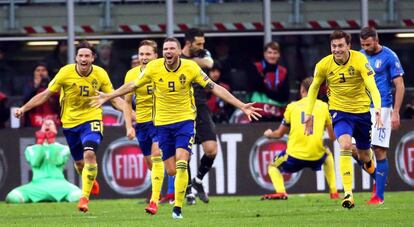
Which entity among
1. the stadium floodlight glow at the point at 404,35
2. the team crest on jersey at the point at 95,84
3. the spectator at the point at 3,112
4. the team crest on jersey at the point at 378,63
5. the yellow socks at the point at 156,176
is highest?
the stadium floodlight glow at the point at 404,35

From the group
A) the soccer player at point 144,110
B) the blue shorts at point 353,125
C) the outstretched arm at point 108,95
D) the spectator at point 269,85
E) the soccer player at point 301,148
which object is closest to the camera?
the outstretched arm at point 108,95

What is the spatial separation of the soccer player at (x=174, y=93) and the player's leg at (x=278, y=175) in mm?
4195

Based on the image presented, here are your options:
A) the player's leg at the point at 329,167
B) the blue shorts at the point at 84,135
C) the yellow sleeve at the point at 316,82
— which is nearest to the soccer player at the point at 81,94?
the blue shorts at the point at 84,135

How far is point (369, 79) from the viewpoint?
16.9 metres

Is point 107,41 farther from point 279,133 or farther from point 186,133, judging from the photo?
point 186,133

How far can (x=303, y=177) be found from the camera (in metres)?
22.7

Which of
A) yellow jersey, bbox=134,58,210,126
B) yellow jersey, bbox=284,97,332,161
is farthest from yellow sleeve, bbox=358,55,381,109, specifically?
yellow jersey, bbox=284,97,332,161

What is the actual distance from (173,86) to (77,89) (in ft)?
6.70

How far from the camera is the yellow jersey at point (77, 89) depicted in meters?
18.1

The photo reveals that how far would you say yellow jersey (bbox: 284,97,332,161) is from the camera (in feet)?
67.7

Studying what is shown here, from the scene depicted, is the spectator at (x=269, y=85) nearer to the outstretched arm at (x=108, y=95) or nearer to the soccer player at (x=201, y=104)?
the soccer player at (x=201, y=104)

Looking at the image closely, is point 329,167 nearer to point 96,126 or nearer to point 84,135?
point 96,126

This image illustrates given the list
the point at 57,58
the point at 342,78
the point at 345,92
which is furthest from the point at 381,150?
the point at 57,58

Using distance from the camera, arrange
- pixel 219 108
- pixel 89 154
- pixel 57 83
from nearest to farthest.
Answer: pixel 89 154 < pixel 57 83 < pixel 219 108
